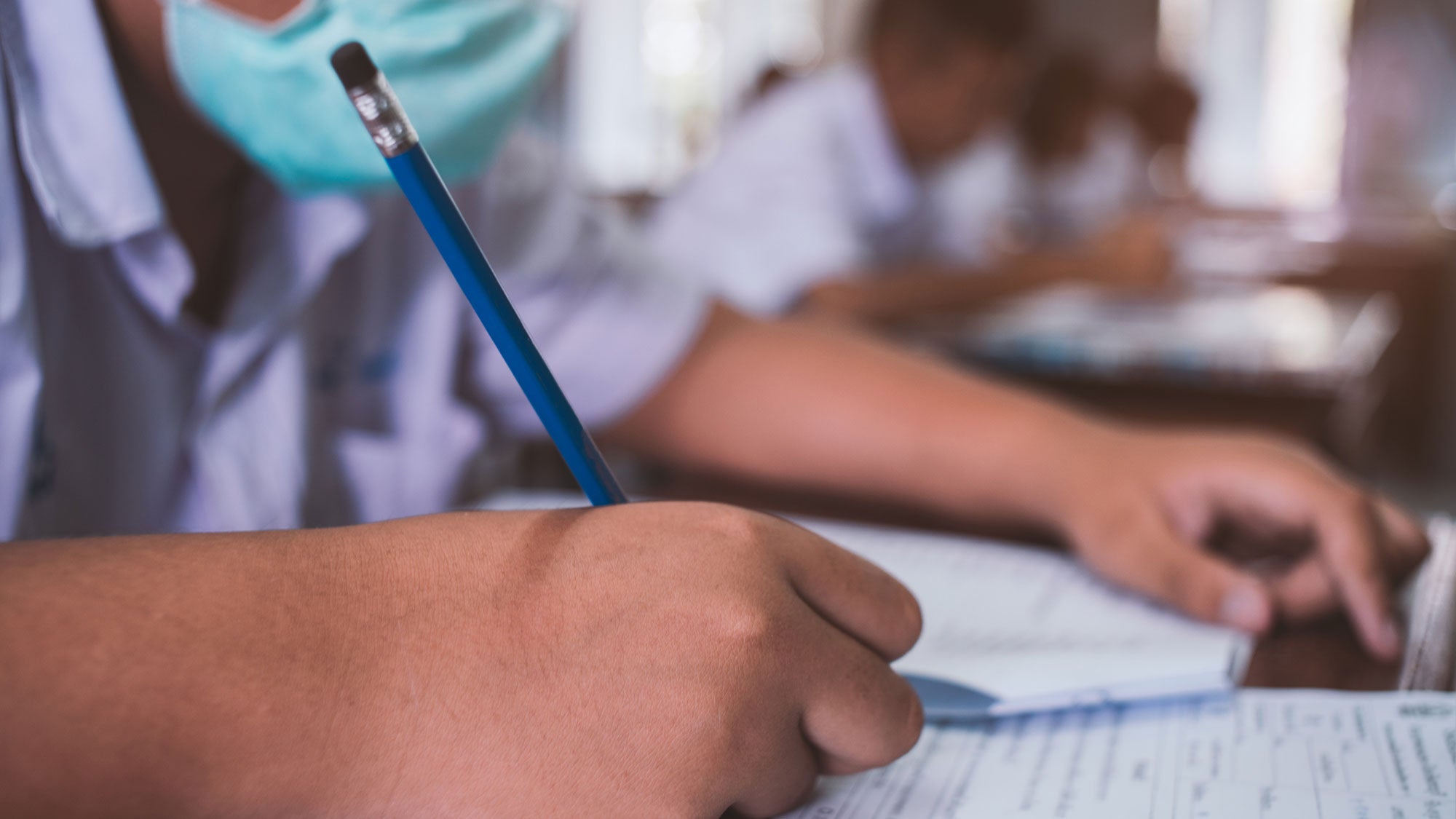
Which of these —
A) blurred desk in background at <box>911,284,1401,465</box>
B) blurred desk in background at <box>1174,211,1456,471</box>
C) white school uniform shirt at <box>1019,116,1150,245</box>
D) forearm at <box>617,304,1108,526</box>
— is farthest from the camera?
white school uniform shirt at <box>1019,116,1150,245</box>

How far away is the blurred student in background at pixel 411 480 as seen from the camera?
0.96 ft

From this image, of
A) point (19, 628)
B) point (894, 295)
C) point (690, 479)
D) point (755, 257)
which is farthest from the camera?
point (755, 257)

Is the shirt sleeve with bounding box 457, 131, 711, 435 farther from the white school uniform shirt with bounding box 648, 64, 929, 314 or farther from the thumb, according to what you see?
the white school uniform shirt with bounding box 648, 64, 929, 314

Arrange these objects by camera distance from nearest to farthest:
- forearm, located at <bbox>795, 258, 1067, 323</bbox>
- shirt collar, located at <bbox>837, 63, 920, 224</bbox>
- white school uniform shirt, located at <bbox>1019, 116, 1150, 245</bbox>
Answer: forearm, located at <bbox>795, 258, 1067, 323</bbox> < shirt collar, located at <bbox>837, 63, 920, 224</bbox> < white school uniform shirt, located at <bbox>1019, 116, 1150, 245</bbox>

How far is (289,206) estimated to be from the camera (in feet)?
1.96

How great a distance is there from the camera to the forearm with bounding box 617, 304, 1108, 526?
2.06 feet

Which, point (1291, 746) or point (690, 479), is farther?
point (690, 479)

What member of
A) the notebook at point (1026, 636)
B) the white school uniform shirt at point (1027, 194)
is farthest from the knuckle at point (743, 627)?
the white school uniform shirt at point (1027, 194)

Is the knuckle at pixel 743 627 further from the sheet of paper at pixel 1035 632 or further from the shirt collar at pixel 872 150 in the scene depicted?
the shirt collar at pixel 872 150

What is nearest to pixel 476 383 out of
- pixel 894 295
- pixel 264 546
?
pixel 264 546

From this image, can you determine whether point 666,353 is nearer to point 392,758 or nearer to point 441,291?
point 441,291

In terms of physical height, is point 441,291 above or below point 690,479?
above

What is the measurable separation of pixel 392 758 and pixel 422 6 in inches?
12.7

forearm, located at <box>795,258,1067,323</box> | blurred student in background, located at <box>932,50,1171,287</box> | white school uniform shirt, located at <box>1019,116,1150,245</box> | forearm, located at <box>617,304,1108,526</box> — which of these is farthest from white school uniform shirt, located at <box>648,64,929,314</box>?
white school uniform shirt, located at <box>1019,116,1150,245</box>
